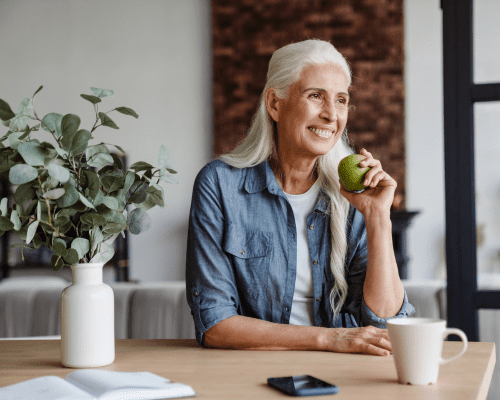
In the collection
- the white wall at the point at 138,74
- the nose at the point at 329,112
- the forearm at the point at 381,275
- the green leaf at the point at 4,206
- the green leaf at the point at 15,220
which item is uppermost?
the white wall at the point at 138,74

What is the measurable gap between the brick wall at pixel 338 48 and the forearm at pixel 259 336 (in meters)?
4.03

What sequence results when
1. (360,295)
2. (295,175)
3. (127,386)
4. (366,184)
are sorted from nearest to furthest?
(127,386), (366,184), (360,295), (295,175)

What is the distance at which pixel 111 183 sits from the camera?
103 cm

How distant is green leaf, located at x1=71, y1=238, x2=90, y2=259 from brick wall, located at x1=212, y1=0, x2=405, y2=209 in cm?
433

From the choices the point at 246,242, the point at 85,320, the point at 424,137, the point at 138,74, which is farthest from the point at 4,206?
the point at 138,74

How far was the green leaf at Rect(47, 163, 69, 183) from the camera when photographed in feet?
2.98

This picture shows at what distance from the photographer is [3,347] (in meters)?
1.22

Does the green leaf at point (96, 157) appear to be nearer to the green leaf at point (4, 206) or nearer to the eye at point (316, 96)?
the green leaf at point (4, 206)

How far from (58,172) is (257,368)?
46cm

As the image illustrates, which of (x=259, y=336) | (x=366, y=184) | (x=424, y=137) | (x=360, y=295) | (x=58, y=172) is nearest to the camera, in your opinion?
(x=58, y=172)

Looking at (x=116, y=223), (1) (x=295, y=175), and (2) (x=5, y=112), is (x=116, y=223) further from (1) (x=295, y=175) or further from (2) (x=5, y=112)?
(1) (x=295, y=175)

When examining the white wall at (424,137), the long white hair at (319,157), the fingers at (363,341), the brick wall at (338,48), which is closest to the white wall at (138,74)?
the brick wall at (338,48)

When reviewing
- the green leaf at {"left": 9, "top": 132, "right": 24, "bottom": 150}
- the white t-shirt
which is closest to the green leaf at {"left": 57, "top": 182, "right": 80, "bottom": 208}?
the green leaf at {"left": 9, "top": 132, "right": 24, "bottom": 150}

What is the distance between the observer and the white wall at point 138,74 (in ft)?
18.0
